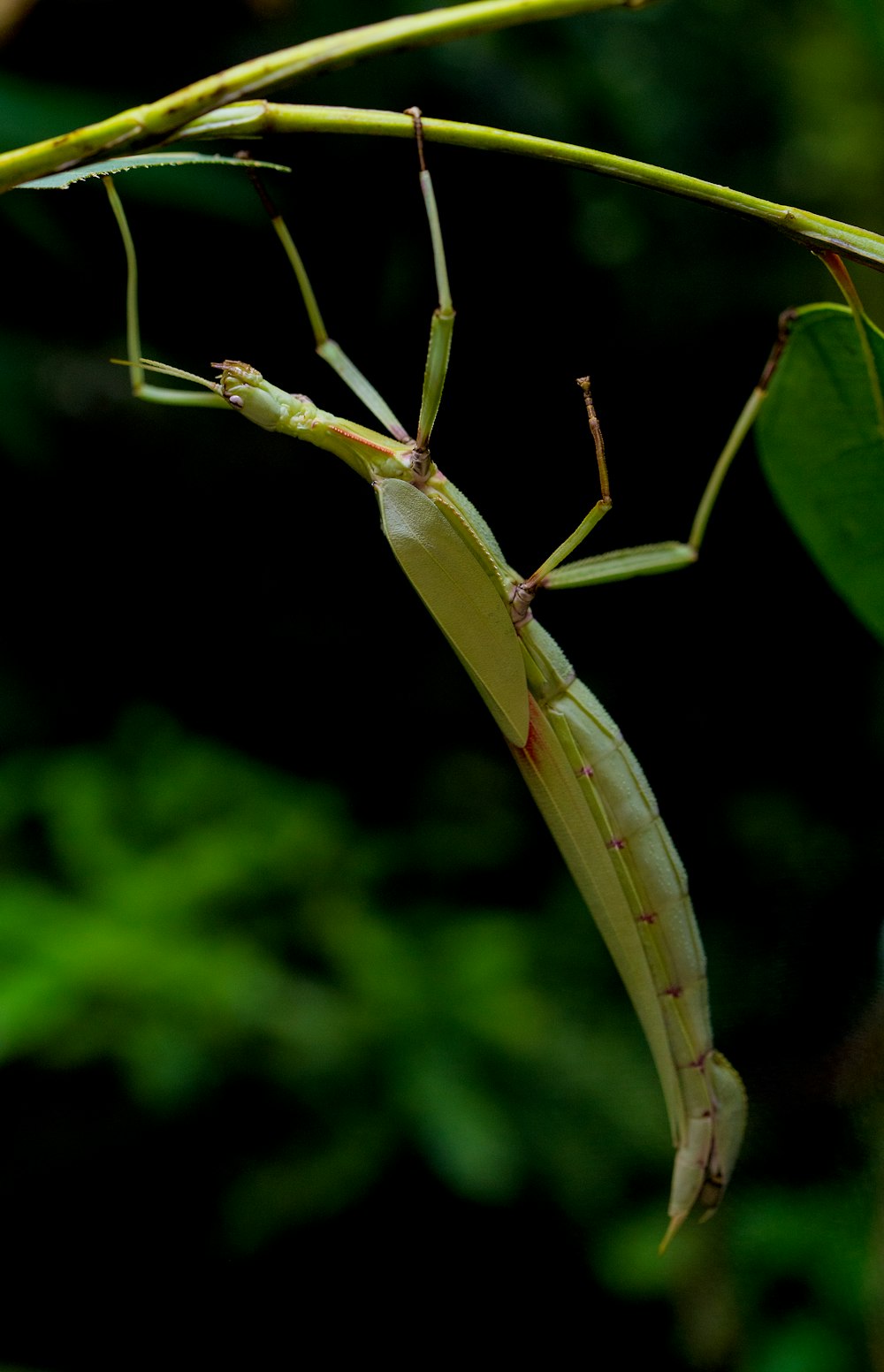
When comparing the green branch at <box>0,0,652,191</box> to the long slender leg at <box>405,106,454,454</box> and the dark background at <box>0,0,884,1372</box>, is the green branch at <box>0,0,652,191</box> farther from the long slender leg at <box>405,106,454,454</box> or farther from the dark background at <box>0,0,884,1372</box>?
the dark background at <box>0,0,884,1372</box>

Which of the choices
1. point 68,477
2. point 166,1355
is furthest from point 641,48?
point 166,1355

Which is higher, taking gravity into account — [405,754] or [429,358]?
[429,358]

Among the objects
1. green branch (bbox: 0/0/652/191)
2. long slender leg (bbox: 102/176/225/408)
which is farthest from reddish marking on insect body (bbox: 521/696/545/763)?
green branch (bbox: 0/0/652/191)

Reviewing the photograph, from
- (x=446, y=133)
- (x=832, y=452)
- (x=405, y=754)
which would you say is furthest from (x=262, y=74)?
(x=405, y=754)

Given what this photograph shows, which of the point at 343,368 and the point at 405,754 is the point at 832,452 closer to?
the point at 343,368

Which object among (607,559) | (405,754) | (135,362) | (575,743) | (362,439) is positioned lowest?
(405,754)

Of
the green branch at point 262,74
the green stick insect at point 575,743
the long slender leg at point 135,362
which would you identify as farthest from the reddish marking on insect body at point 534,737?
Result: the green branch at point 262,74
